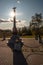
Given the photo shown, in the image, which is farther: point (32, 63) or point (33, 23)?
point (33, 23)

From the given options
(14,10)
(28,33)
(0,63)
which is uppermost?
(14,10)

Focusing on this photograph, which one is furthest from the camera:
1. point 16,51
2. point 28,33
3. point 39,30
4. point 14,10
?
point 28,33

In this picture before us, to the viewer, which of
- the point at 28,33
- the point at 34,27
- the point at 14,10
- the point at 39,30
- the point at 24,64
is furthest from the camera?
the point at 28,33

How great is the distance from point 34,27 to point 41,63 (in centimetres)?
2421

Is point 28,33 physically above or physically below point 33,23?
below

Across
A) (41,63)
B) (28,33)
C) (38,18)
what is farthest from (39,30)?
(41,63)

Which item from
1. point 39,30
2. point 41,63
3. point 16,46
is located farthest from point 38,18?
point 41,63

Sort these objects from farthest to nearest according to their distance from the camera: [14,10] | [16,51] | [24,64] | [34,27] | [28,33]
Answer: [28,33]
[34,27]
[14,10]
[16,51]
[24,64]

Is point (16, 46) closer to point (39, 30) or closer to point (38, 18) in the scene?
point (39, 30)

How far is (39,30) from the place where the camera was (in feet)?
100

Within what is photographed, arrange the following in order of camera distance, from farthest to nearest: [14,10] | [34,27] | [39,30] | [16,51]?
1. [34,27]
2. [39,30]
3. [14,10]
4. [16,51]

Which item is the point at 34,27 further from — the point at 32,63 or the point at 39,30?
the point at 32,63

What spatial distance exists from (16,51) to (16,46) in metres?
0.36

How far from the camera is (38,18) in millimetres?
33531
